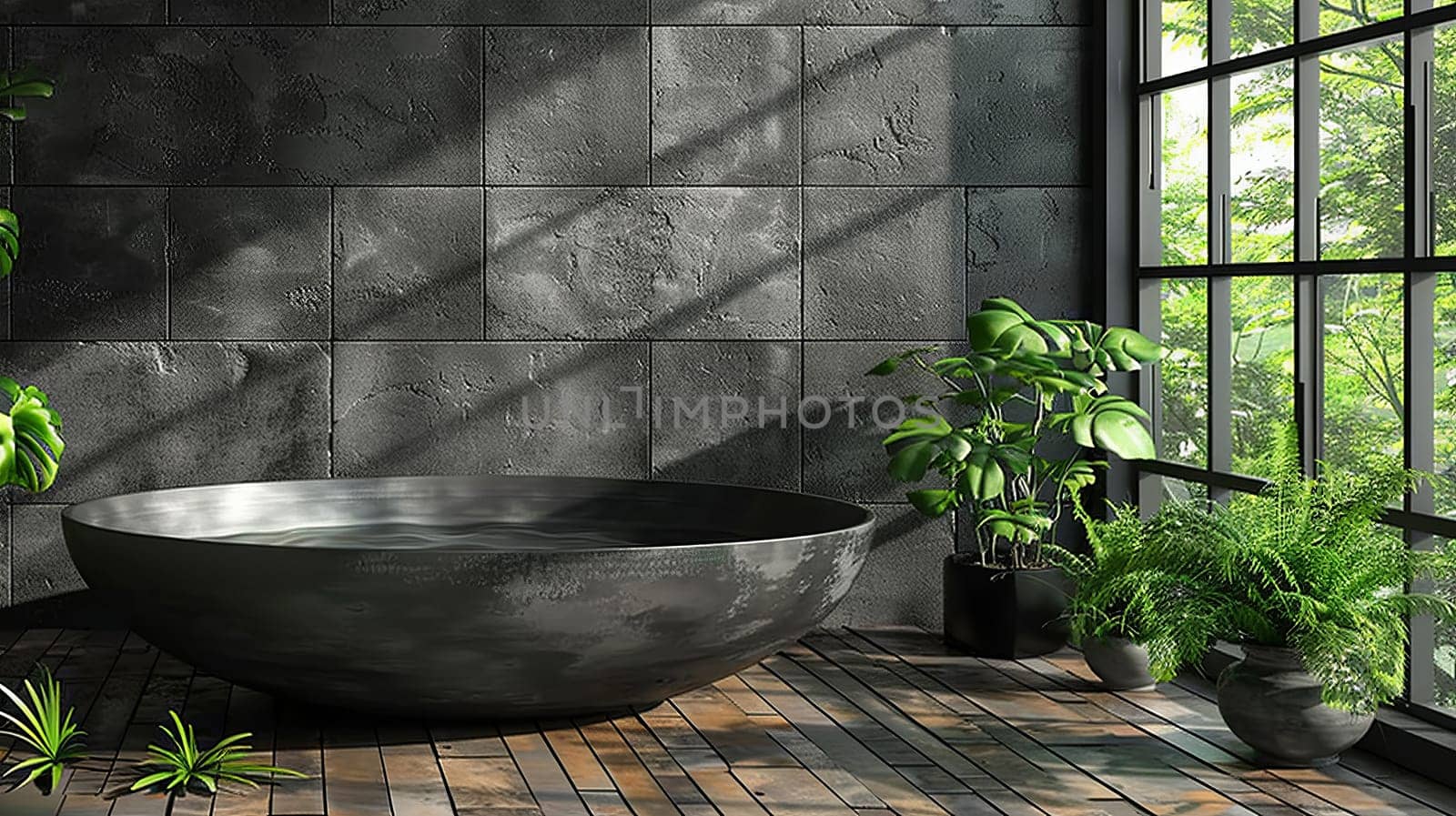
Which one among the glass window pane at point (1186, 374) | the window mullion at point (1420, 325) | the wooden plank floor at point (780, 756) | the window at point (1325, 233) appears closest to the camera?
the wooden plank floor at point (780, 756)

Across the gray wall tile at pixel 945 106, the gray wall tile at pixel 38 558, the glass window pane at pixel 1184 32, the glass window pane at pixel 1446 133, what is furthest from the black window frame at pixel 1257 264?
the glass window pane at pixel 1446 133

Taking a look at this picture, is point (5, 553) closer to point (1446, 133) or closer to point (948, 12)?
point (948, 12)

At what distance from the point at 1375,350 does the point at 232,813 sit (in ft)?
24.3

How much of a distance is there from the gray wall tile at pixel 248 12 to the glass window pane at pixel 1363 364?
596cm

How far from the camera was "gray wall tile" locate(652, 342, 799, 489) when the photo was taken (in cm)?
487

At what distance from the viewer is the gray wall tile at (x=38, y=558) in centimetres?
473

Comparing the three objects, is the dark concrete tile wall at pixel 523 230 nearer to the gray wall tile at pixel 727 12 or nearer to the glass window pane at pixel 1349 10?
the gray wall tile at pixel 727 12

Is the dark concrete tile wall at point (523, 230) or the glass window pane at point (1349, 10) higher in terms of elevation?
the glass window pane at point (1349, 10)

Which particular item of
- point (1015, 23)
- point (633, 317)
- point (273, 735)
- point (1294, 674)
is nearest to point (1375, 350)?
point (1015, 23)

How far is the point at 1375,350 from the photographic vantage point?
8883mm

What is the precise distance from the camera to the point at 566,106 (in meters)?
4.82

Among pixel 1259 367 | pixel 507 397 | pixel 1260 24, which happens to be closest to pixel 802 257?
pixel 507 397

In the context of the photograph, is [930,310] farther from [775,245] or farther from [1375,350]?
[1375,350]

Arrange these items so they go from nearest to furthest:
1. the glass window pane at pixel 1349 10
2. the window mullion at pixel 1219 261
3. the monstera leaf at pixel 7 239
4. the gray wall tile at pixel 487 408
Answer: the monstera leaf at pixel 7 239
the window mullion at pixel 1219 261
the gray wall tile at pixel 487 408
the glass window pane at pixel 1349 10
